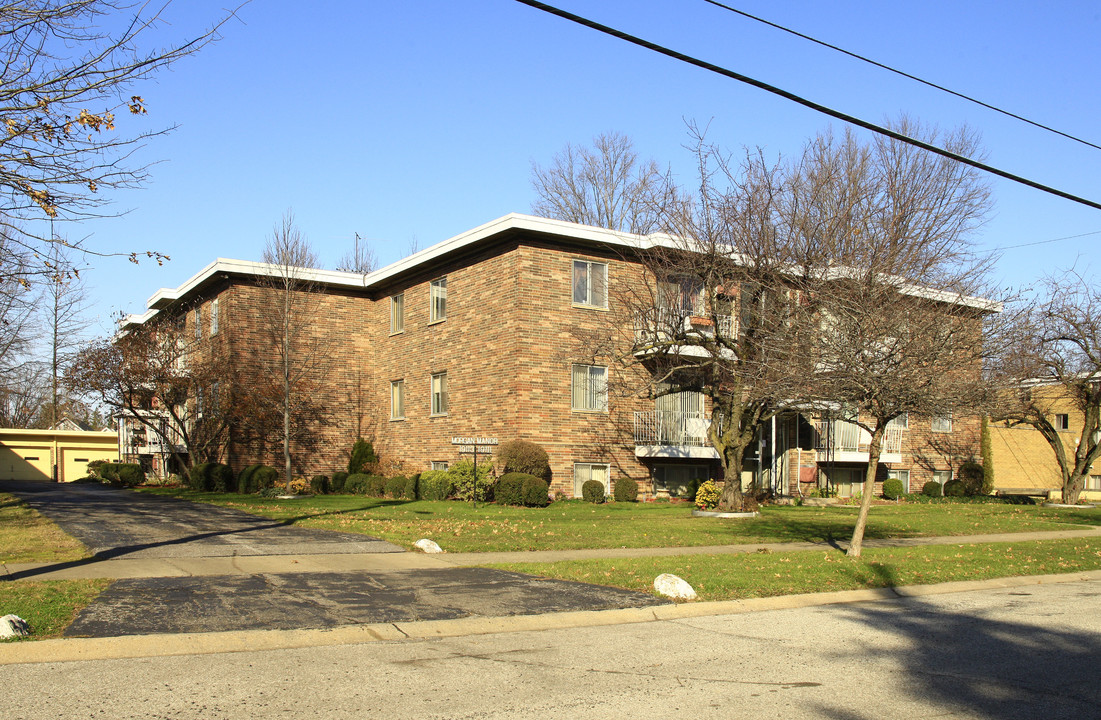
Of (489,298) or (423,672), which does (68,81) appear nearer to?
(423,672)

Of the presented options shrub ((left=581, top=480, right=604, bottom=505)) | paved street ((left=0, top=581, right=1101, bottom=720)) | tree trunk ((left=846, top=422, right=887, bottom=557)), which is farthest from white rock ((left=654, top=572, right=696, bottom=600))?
shrub ((left=581, top=480, right=604, bottom=505))

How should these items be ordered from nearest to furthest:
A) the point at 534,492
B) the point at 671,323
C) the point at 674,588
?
the point at 674,588, the point at 671,323, the point at 534,492

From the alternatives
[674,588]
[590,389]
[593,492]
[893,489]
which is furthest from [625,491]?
[674,588]

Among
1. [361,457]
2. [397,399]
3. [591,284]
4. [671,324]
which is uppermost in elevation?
[591,284]

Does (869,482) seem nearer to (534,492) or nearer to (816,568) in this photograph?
(816,568)

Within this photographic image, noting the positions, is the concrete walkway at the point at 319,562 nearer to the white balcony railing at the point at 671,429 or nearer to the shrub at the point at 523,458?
the shrub at the point at 523,458

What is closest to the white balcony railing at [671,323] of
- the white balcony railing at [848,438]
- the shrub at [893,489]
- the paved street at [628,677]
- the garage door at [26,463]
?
the white balcony railing at [848,438]

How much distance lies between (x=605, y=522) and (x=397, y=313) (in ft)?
48.3

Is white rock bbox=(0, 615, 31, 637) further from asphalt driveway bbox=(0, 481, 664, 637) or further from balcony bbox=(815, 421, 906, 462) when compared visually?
balcony bbox=(815, 421, 906, 462)

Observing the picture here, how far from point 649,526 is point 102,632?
42.4 feet

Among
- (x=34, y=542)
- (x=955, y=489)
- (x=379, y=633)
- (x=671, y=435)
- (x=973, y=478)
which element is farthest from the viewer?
(x=973, y=478)

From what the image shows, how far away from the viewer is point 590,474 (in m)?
27.0

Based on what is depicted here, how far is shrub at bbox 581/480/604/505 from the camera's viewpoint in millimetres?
25938

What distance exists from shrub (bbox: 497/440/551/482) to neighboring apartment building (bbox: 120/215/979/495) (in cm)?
63
